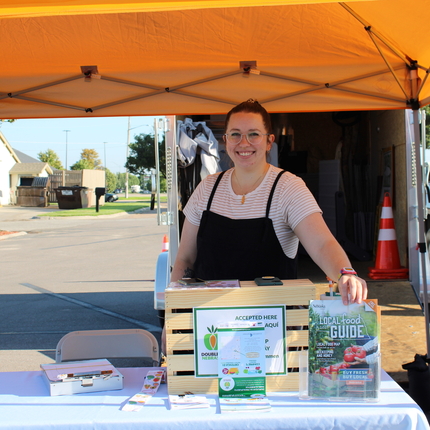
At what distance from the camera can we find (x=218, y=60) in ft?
11.9

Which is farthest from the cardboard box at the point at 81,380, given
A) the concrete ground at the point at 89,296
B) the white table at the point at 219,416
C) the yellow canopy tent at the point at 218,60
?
the concrete ground at the point at 89,296

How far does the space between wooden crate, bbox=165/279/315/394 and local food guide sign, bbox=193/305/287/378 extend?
0.7 inches

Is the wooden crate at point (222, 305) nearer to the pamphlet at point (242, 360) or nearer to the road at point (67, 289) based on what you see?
the pamphlet at point (242, 360)

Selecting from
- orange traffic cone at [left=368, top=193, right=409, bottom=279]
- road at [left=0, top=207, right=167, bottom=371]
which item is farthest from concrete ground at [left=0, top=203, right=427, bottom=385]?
orange traffic cone at [left=368, top=193, right=409, bottom=279]

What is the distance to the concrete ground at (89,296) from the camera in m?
4.96

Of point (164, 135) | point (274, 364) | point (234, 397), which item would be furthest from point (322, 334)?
point (164, 135)

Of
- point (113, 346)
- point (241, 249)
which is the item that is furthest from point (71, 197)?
point (241, 249)

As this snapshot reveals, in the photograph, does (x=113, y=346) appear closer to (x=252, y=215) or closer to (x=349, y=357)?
(x=252, y=215)

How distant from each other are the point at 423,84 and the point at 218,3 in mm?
2209

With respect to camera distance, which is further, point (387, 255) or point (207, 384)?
point (387, 255)

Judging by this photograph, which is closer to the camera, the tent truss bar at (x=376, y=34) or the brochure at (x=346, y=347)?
the brochure at (x=346, y=347)

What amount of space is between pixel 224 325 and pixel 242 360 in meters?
0.14

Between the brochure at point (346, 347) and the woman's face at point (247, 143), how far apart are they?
0.89 metres

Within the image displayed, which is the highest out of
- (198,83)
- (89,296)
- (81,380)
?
(198,83)
